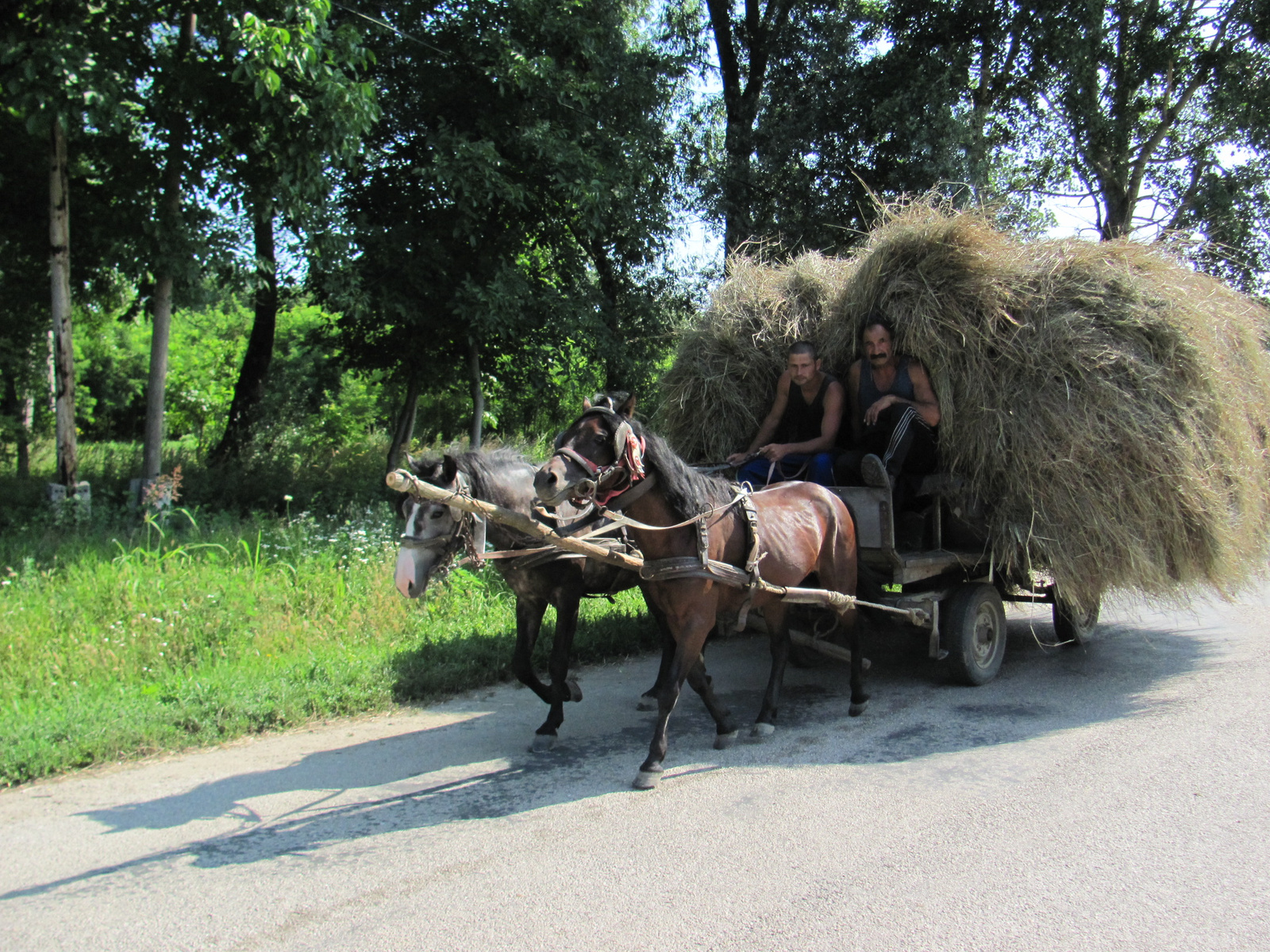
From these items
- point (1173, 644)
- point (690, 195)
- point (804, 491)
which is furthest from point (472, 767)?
point (690, 195)

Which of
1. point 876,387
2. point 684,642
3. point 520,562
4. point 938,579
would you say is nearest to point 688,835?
point 684,642

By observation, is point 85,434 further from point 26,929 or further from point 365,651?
point 26,929

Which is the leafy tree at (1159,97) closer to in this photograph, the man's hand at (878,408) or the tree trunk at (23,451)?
the man's hand at (878,408)

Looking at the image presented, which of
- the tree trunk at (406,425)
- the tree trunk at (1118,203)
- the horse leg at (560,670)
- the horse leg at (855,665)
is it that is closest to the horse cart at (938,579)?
the horse leg at (855,665)

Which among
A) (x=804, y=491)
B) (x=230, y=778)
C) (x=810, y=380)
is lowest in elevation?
(x=230, y=778)

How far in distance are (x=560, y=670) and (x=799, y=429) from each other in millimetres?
2710

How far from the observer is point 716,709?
5066 millimetres

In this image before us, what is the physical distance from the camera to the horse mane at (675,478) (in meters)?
4.52

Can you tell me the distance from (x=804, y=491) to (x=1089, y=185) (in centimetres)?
1218

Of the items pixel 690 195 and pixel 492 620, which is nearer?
pixel 492 620

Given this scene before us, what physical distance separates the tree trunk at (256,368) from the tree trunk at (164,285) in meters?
1.16

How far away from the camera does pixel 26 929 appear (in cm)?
311

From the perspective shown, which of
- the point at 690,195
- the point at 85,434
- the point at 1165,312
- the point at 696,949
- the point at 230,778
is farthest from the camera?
the point at 85,434

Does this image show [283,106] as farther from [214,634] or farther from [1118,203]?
[1118,203]
